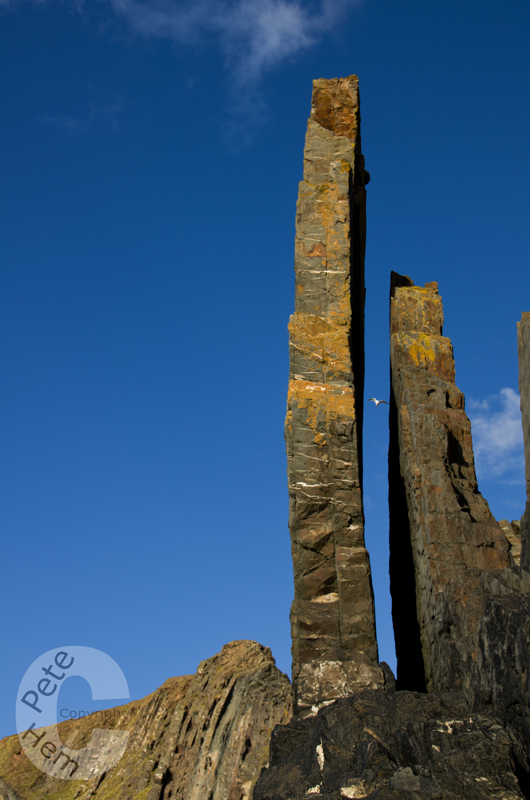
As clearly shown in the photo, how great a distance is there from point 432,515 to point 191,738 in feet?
12.3

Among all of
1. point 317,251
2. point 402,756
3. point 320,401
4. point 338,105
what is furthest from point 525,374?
point 338,105

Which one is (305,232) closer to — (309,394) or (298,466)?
(309,394)

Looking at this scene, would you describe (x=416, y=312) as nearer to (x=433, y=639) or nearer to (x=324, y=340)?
(x=324, y=340)

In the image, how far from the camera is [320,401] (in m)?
8.90

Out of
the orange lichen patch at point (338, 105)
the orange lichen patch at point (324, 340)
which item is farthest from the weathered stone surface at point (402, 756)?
the orange lichen patch at point (338, 105)

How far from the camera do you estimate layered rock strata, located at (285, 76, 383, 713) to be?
7.79 m

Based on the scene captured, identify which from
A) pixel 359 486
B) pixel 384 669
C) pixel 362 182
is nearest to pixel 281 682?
pixel 384 669

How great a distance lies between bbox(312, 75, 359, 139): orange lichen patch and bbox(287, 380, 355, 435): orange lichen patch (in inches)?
154

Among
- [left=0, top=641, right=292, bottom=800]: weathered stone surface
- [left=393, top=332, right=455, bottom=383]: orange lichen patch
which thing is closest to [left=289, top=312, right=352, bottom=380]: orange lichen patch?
[left=393, top=332, right=455, bottom=383]: orange lichen patch

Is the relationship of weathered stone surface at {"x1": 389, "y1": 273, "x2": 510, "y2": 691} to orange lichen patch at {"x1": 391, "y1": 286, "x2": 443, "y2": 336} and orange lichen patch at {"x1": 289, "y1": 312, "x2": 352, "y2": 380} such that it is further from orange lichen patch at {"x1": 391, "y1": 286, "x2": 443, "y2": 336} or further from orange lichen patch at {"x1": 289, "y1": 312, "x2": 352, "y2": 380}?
orange lichen patch at {"x1": 289, "y1": 312, "x2": 352, "y2": 380}

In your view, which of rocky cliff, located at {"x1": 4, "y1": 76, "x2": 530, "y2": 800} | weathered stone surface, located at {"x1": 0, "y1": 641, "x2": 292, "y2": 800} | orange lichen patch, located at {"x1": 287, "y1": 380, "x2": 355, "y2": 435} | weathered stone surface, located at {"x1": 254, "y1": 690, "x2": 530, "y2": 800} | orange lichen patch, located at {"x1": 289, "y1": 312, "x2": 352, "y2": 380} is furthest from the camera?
orange lichen patch, located at {"x1": 289, "y1": 312, "x2": 352, "y2": 380}

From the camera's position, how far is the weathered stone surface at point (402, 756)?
4.48 m

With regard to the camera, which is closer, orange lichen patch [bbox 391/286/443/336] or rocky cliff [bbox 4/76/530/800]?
rocky cliff [bbox 4/76/530/800]

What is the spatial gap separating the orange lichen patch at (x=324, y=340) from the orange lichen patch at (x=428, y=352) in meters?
2.14
